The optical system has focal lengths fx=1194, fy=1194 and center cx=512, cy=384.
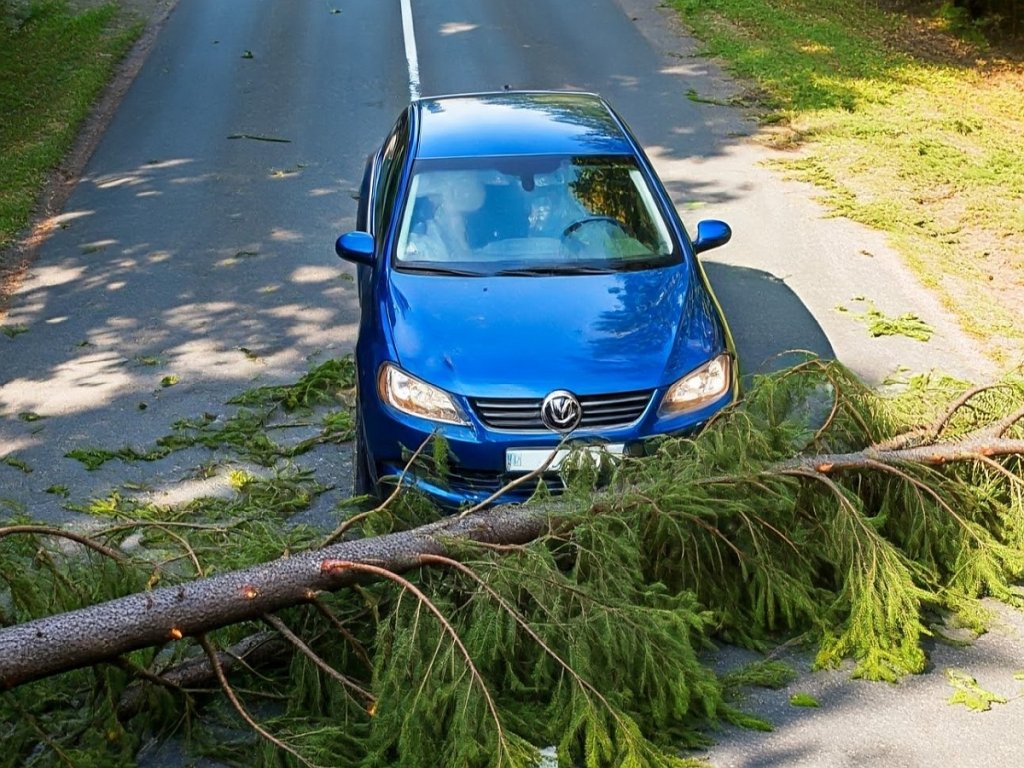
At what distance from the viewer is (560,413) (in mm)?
5750

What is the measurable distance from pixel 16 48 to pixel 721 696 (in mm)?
19127

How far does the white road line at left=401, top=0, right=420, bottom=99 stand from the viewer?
1766 centimetres

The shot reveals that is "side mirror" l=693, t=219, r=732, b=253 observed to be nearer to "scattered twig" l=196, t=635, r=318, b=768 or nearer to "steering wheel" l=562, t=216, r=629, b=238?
"steering wheel" l=562, t=216, r=629, b=238

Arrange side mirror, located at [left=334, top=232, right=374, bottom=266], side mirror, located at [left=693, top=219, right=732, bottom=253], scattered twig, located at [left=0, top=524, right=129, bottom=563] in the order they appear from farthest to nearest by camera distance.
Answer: side mirror, located at [left=693, top=219, right=732, bottom=253] → side mirror, located at [left=334, top=232, right=374, bottom=266] → scattered twig, located at [left=0, top=524, right=129, bottom=563]

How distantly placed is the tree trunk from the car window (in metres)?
3.15

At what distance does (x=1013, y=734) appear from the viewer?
449 centimetres

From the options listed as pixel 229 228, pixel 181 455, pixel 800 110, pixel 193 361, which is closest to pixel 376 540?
pixel 181 455

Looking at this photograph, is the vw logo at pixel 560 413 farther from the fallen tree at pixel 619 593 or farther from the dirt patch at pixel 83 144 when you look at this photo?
the dirt patch at pixel 83 144

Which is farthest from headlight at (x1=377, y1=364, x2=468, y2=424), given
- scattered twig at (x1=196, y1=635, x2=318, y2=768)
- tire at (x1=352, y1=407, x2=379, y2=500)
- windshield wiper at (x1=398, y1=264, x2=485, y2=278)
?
scattered twig at (x1=196, y1=635, x2=318, y2=768)

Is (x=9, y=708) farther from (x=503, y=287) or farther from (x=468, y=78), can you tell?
(x=468, y=78)

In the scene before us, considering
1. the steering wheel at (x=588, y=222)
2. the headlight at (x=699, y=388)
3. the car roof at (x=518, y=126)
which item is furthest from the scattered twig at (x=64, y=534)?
the car roof at (x=518, y=126)

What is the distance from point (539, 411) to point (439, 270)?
1.38 m

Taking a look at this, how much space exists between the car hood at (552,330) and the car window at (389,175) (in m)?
0.88

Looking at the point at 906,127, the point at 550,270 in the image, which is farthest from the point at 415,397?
the point at 906,127
